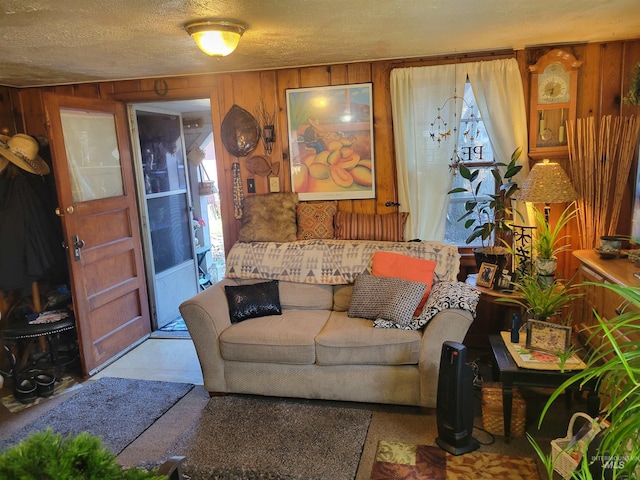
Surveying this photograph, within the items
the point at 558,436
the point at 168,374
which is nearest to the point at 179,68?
the point at 168,374

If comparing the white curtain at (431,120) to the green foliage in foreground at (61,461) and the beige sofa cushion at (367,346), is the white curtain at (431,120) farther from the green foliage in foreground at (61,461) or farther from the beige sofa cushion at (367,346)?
the green foliage in foreground at (61,461)

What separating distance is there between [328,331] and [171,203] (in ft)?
8.81

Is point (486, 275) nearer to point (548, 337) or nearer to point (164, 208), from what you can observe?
point (548, 337)

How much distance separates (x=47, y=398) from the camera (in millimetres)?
3305

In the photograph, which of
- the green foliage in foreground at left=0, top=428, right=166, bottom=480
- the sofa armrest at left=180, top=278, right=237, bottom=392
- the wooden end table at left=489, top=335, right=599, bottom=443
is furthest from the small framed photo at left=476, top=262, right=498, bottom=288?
the green foliage in foreground at left=0, top=428, right=166, bottom=480

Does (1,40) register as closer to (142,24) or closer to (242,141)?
(142,24)

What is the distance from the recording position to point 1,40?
261 cm

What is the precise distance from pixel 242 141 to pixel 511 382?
2726 millimetres

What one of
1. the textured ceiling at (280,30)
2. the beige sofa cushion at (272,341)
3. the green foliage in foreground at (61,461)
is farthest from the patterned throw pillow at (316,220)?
the green foliage in foreground at (61,461)

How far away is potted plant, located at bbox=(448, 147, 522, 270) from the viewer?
11.0 feet

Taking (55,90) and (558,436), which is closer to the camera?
(558,436)

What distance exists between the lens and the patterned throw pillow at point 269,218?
12.3ft

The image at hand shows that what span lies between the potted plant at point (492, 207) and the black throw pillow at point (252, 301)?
146 centimetres

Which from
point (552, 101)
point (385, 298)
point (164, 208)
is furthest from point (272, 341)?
point (552, 101)
